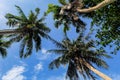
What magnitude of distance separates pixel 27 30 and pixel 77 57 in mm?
7001

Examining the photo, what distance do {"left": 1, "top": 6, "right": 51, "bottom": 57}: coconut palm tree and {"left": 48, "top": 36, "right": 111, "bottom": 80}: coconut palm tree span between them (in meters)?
3.07

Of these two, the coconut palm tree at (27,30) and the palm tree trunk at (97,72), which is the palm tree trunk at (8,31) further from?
the palm tree trunk at (97,72)

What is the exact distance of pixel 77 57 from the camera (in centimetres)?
3909

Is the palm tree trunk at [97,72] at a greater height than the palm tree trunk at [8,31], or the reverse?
the palm tree trunk at [8,31]

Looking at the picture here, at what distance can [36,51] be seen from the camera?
37.1 meters

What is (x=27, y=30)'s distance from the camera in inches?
1400

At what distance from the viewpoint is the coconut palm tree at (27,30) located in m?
35.1

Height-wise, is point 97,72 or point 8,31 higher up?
point 8,31

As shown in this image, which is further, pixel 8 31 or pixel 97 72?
pixel 97 72

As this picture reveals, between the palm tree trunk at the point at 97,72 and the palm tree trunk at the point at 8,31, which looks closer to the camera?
the palm tree trunk at the point at 8,31

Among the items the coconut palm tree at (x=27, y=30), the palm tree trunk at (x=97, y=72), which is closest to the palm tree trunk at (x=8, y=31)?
the coconut palm tree at (x=27, y=30)

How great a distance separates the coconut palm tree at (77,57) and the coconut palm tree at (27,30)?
307 centimetres

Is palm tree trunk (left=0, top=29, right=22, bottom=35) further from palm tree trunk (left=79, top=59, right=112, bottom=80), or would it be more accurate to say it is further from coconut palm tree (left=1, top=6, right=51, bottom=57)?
palm tree trunk (left=79, top=59, right=112, bottom=80)

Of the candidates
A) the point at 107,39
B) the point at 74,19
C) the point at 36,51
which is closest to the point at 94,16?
the point at 107,39
